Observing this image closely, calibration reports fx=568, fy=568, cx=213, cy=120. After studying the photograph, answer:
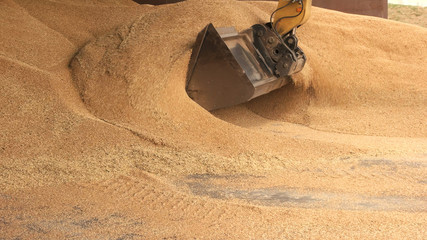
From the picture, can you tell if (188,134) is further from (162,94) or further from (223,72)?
(223,72)

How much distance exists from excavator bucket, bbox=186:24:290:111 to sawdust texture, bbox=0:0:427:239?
14 cm

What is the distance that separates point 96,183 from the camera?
3275 mm

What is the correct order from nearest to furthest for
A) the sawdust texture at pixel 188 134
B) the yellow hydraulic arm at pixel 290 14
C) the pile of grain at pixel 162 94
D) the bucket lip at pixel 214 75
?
the sawdust texture at pixel 188 134
the pile of grain at pixel 162 94
the bucket lip at pixel 214 75
the yellow hydraulic arm at pixel 290 14

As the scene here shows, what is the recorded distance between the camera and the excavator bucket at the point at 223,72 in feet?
15.6

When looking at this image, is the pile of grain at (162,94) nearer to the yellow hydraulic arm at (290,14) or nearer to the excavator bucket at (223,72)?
the excavator bucket at (223,72)

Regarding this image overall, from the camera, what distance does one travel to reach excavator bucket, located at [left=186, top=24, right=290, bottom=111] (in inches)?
187

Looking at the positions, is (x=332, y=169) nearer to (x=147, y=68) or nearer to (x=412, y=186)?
(x=412, y=186)

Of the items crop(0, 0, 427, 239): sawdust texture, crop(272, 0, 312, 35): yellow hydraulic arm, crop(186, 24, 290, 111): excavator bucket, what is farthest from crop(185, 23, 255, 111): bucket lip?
crop(272, 0, 312, 35): yellow hydraulic arm

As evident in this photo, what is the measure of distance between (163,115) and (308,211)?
1762 millimetres

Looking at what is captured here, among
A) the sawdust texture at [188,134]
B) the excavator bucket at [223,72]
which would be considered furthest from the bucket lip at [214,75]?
the sawdust texture at [188,134]

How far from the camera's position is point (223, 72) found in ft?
15.7

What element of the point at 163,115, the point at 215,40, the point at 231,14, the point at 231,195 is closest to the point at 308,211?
the point at 231,195

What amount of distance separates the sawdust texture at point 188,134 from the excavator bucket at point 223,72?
5.5 inches

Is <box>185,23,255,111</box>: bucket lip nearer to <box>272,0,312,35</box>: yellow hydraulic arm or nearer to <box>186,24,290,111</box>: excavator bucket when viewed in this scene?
<box>186,24,290,111</box>: excavator bucket
